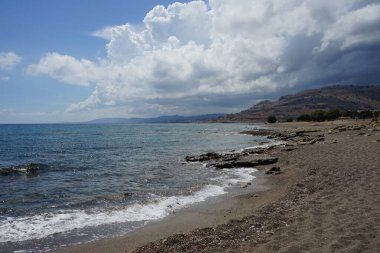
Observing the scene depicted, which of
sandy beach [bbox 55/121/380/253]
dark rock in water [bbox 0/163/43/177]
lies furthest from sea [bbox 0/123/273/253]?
sandy beach [bbox 55/121/380/253]

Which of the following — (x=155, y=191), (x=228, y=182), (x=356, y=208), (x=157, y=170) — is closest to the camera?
(x=356, y=208)

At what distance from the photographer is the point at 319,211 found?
39.2 ft

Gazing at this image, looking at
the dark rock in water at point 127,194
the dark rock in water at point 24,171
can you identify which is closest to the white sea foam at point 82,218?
the dark rock in water at point 127,194

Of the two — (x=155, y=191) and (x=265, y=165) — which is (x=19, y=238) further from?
(x=265, y=165)

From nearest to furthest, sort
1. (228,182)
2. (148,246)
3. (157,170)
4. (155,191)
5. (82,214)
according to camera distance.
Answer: (148,246) → (82,214) → (155,191) → (228,182) → (157,170)

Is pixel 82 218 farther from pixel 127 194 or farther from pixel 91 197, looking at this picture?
pixel 127 194

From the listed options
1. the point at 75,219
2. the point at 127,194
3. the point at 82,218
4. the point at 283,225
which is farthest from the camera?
the point at 127,194

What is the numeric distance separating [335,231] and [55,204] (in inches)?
554

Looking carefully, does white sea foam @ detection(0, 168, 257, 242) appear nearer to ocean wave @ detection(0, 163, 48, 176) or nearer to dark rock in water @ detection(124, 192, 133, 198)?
dark rock in water @ detection(124, 192, 133, 198)

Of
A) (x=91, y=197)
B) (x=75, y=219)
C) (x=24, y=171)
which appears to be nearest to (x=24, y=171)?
(x=24, y=171)

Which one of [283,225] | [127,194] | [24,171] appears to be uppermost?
[283,225]

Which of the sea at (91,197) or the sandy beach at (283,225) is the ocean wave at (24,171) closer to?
the sea at (91,197)

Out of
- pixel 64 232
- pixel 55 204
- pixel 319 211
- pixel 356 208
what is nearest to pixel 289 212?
pixel 319 211

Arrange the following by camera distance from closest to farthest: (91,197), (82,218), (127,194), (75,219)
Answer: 1. (75,219)
2. (82,218)
3. (91,197)
4. (127,194)
